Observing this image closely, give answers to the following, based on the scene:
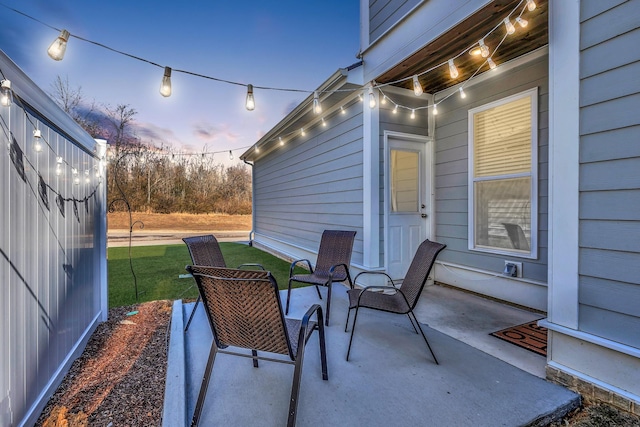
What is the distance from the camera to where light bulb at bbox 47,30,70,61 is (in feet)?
7.30

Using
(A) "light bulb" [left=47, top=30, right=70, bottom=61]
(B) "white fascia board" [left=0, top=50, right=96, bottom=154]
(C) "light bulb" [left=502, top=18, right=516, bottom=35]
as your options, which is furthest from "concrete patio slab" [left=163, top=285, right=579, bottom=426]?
(C) "light bulb" [left=502, top=18, right=516, bottom=35]

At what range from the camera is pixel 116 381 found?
2094 millimetres

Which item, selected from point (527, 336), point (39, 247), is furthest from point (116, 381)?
point (527, 336)

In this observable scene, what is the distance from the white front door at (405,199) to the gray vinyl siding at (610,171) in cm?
240

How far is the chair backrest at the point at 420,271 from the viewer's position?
2.36 meters

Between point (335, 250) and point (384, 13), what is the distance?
3074mm

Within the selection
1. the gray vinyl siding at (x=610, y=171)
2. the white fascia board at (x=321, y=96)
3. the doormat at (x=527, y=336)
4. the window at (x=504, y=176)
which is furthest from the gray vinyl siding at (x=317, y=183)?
the gray vinyl siding at (x=610, y=171)

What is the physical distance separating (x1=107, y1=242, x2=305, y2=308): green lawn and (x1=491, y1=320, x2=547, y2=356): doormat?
289 centimetres

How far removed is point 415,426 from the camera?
1602 mm

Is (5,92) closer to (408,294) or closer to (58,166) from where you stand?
(58,166)

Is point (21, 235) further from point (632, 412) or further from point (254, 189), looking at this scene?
point (254, 189)

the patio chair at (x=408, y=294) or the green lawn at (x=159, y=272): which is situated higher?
the patio chair at (x=408, y=294)

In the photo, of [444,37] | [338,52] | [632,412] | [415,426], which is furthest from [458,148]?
[338,52]

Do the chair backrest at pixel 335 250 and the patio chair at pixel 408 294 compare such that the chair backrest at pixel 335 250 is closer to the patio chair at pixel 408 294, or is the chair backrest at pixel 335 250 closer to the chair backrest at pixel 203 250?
the patio chair at pixel 408 294
